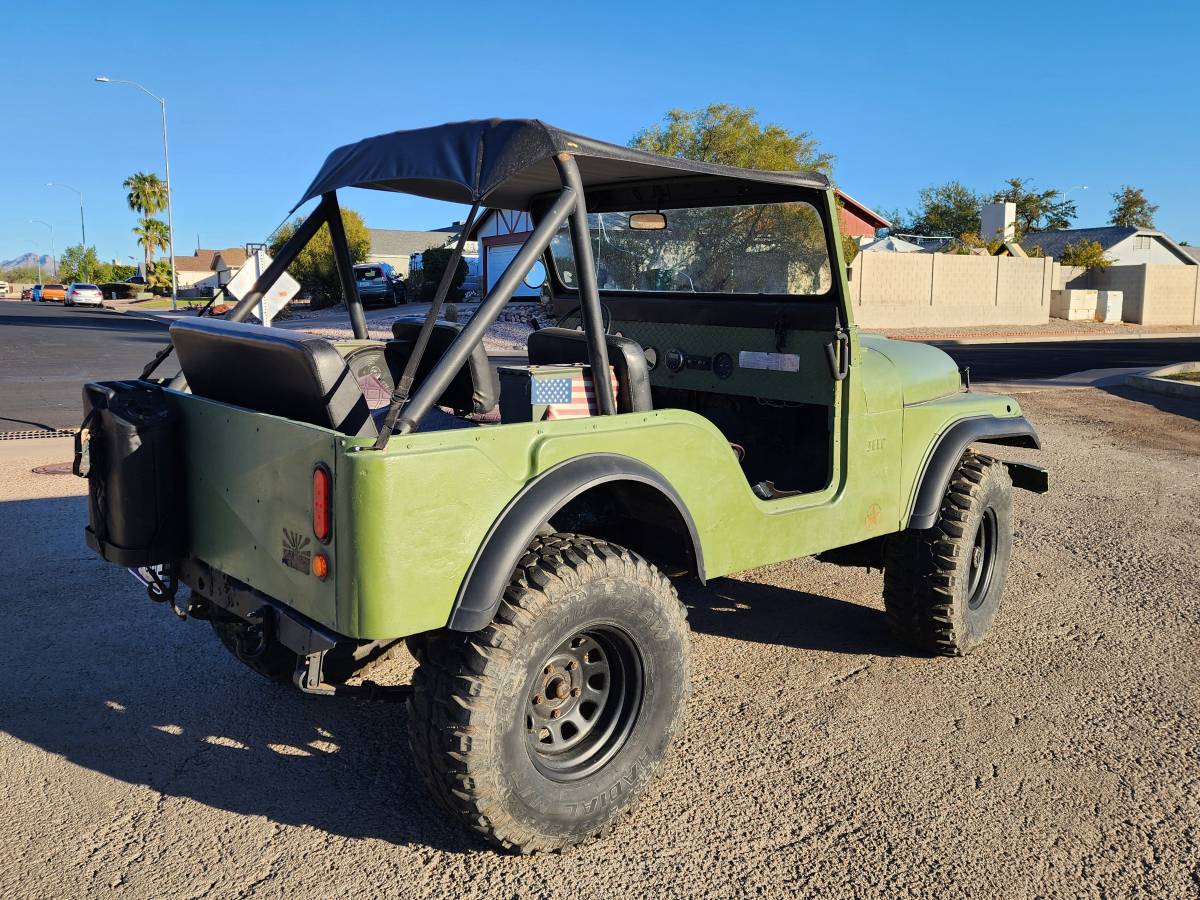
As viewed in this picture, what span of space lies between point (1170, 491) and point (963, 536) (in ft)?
15.1

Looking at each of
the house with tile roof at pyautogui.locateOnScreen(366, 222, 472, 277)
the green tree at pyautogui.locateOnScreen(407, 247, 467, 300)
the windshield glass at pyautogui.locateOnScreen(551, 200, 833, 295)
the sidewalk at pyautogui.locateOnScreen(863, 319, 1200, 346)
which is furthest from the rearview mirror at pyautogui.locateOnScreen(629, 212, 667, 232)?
the house with tile roof at pyautogui.locateOnScreen(366, 222, 472, 277)

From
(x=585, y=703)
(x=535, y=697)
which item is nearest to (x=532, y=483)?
(x=535, y=697)

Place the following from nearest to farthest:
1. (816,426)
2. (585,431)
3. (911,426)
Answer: (585,431) < (911,426) < (816,426)

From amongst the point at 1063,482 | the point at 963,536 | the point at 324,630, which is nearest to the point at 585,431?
the point at 324,630

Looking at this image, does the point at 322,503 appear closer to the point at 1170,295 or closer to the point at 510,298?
the point at 510,298

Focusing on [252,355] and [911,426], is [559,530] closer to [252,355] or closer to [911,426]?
[252,355]

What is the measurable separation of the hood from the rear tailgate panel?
8.04ft

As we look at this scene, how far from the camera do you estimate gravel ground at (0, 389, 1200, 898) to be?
9.41ft

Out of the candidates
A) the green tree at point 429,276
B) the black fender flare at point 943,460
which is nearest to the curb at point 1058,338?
the green tree at point 429,276

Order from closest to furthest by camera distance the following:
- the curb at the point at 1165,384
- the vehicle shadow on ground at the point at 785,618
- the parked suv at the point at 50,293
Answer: the vehicle shadow on ground at the point at 785,618
the curb at the point at 1165,384
the parked suv at the point at 50,293

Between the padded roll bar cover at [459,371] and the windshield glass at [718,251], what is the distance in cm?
69

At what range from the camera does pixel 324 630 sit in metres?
2.76

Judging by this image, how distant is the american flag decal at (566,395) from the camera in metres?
3.20

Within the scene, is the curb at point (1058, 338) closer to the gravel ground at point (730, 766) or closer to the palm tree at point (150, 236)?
the gravel ground at point (730, 766)
